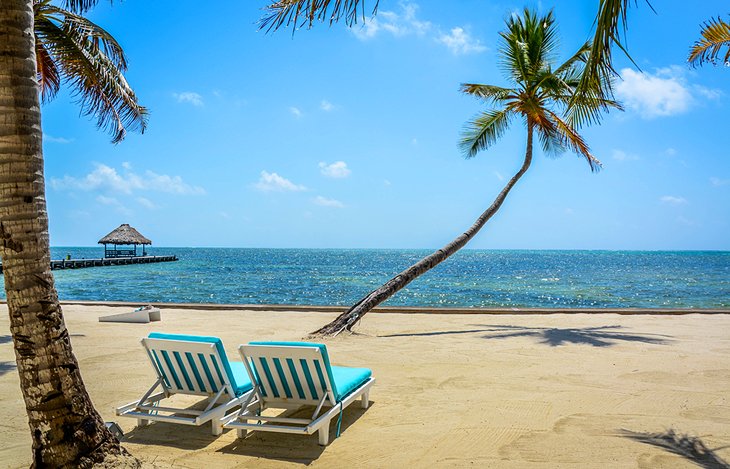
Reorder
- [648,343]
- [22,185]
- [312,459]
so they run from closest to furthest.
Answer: [22,185]
[312,459]
[648,343]

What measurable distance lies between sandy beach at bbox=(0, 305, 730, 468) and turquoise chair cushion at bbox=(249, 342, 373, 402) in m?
0.33

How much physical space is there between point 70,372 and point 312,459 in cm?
190

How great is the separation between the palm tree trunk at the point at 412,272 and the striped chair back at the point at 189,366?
4.81 metres

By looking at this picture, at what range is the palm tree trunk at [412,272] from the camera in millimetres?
10219

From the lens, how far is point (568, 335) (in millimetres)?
9961

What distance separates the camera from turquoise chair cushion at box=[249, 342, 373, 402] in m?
4.60

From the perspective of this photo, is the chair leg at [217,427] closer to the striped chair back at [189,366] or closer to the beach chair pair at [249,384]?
the beach chair pair at [249,384]

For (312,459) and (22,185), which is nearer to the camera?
(22,185)

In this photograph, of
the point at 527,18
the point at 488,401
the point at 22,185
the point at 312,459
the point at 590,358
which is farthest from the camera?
the point at 527,18

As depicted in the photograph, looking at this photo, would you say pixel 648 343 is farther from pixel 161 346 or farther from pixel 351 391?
pixel 161 346

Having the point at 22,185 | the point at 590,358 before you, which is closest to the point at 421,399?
the point at 590,358

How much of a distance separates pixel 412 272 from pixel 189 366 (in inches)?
255

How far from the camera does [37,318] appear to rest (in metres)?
3.51

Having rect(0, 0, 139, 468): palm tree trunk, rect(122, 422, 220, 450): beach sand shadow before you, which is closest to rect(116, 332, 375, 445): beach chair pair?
rect(122, 422, 220, 450): beach sand shadow
